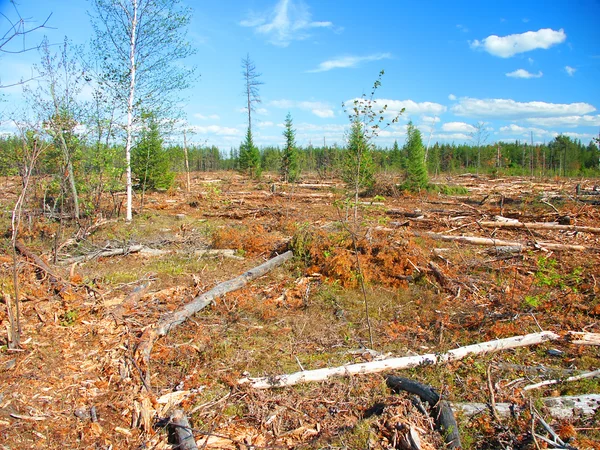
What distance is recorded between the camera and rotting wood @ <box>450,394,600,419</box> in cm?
372

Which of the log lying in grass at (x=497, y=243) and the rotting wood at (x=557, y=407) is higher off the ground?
the log lying in grass at (x=497, y=243)

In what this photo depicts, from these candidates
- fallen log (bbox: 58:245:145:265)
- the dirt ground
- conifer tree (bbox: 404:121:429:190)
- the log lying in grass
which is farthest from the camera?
conifer tree (bbox: 404:121:429:190)

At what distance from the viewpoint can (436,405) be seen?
3.67 metres

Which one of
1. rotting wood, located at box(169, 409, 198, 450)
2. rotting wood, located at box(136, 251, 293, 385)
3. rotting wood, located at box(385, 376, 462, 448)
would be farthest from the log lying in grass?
rotting wood, located at box(169, 409, 198, 450)

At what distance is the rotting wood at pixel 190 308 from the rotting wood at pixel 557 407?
134 inches

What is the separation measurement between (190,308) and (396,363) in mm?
3158

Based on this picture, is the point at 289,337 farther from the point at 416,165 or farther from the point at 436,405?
the point at 416,165

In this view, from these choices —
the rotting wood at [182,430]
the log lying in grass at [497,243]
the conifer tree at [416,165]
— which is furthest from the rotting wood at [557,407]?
the conifer tree at [416,165]

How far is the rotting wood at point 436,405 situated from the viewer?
3.33 metres

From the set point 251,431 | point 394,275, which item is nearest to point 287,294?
point 394,275

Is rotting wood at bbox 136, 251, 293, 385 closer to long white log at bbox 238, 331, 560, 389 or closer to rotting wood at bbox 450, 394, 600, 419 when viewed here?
long white log at bbox 238, 331, 560, 389

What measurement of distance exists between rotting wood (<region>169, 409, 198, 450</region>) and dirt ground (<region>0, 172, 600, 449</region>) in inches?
3.5

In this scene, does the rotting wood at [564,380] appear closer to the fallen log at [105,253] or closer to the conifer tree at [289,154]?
the fallen log at [105,253]

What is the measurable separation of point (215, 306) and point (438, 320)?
355 cm
